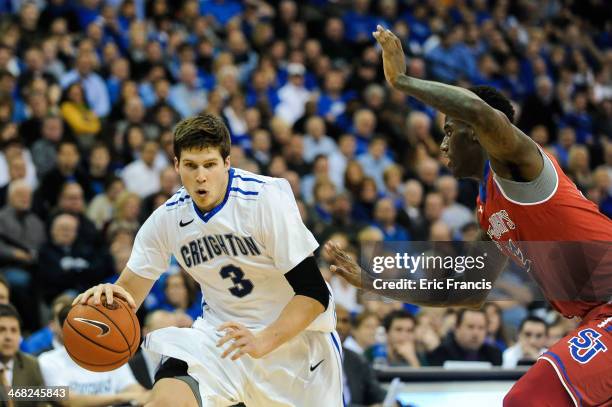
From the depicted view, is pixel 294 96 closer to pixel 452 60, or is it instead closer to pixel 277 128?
pixel 277 128

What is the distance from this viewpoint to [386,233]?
1180 centimetres

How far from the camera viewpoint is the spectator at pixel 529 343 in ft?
28.8

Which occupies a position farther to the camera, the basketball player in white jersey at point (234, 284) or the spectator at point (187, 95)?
the spectator at point (187, 95)

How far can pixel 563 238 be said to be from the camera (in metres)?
4.75

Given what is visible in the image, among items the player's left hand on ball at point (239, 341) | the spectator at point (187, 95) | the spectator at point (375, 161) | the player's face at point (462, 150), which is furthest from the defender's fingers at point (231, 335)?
the spectator at point (375, 161)

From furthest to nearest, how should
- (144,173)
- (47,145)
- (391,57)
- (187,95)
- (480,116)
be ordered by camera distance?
(187,95) → (144,173) → (47,145) → (391,57) → (480,116)

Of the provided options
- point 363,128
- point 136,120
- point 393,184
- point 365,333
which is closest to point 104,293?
point 365,333

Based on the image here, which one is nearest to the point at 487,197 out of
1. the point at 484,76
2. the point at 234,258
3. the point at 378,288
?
the point at 378,288

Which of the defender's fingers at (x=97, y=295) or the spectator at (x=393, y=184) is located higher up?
the defender's fingers at (x=97, y=295)

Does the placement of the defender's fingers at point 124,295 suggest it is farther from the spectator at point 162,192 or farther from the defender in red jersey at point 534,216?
the spectator at point 162,192

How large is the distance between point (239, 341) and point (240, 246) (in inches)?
24.9

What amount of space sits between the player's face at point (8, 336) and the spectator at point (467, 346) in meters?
3.68

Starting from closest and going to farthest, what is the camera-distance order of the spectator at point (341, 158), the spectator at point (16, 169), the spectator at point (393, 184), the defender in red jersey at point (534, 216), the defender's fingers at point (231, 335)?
1. the defender in red jersey at point (534, 216)
2. the defender's fingers at point (231, 335)
3. the spectator at point (16, 169)
4. the spectator at point (393, 184)
5. the spectator at point (341, 158)

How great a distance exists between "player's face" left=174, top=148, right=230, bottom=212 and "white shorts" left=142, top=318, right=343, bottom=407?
2.34 feet
